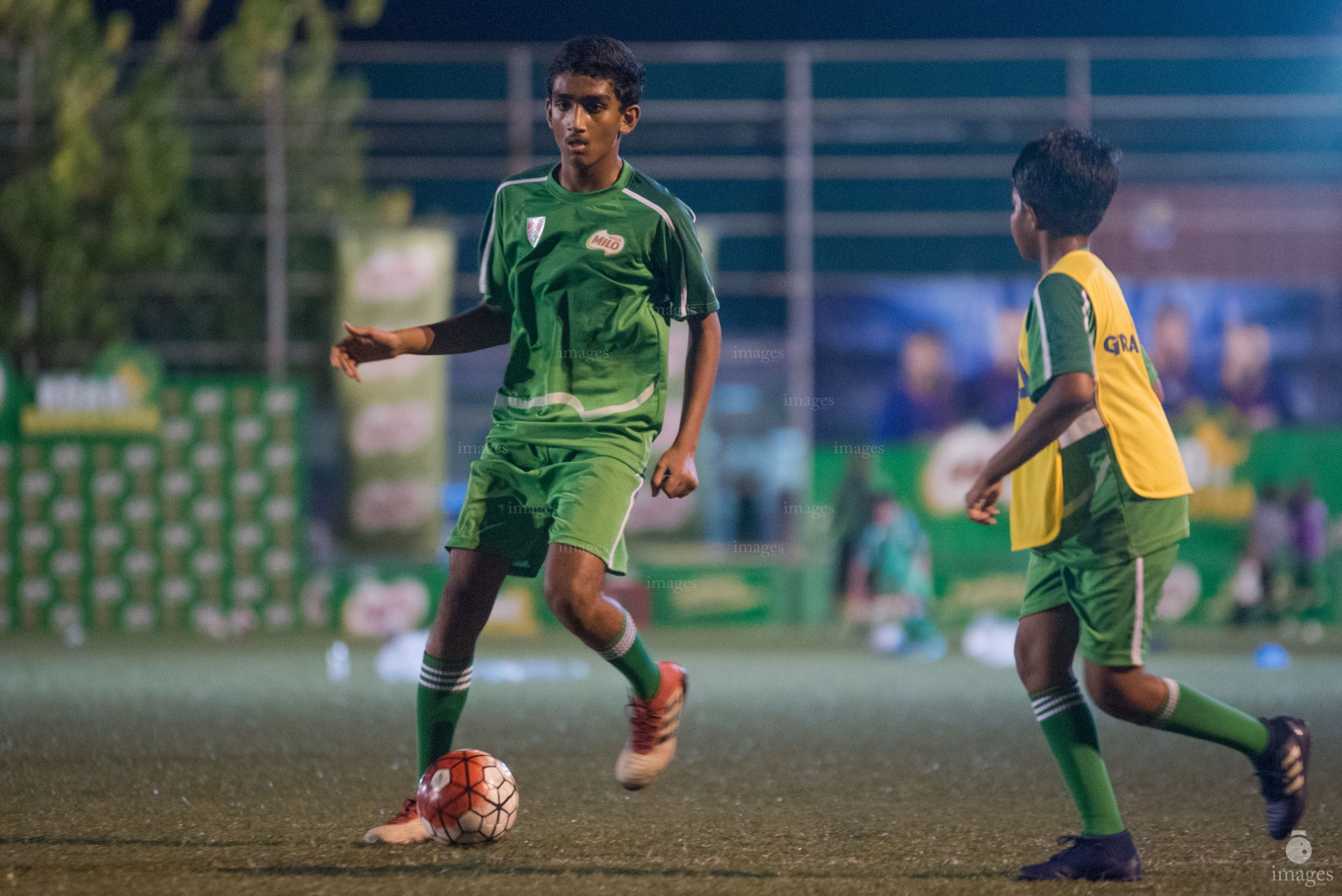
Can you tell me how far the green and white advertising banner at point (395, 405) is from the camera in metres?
15.7

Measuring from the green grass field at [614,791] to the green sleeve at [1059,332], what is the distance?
1.32 metres

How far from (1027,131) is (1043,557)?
14.9 meters

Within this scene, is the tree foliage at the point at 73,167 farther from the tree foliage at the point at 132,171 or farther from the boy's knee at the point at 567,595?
the boy's knee at the point at 567,595

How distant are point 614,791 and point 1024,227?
2.72 metres

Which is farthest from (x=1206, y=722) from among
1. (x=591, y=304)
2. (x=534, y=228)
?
(x=534, y=228)

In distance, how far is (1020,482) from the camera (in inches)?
167

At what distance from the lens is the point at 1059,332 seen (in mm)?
4070

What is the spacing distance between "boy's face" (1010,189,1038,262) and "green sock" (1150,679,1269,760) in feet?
4.05

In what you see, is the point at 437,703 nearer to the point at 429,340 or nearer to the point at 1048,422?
the point at 429,340

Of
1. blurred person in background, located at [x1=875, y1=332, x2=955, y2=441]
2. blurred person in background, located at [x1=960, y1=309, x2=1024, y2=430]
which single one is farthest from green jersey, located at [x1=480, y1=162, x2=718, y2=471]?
blurred person in background, located at [x1=960, y1=309, x2=1024, y2=430]

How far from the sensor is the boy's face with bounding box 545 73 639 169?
175 inches

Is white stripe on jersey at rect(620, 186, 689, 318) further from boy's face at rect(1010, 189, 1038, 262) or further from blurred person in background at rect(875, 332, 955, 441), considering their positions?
blurred person in background at rect(875, 332, 955, 441)

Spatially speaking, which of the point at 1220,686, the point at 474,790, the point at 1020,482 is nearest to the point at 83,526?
the point at 1220,686

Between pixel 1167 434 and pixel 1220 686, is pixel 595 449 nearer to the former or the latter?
pixel 1167 434
